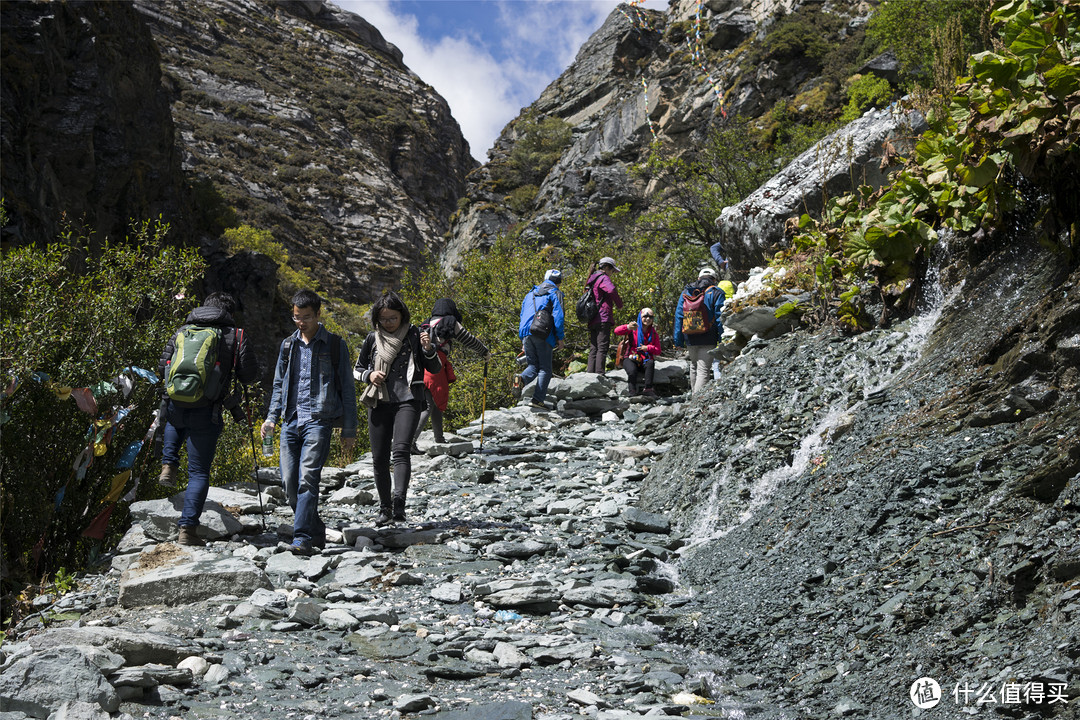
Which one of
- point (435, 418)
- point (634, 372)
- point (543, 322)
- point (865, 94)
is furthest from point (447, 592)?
point (865, 94)

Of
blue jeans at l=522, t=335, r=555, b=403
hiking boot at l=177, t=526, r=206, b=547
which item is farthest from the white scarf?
blue jeans at l=522, t=335, r=555, b=403

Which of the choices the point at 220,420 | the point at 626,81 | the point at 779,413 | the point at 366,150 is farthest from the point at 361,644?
the point at 366,150

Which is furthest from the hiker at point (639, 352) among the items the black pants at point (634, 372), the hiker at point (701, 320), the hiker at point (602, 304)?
the hiker at point (701, 320)

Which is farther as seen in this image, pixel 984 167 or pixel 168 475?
pixel 168 475

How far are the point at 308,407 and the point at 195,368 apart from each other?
998mm

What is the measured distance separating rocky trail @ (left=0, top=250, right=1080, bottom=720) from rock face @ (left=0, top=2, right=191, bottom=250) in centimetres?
2480

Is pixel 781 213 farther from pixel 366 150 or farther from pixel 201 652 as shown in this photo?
pixel 366 150

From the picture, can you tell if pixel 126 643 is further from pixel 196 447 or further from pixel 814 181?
pixel 814 181

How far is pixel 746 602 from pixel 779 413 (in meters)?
2.83

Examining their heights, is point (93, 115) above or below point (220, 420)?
above

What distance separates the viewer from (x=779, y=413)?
7.52m

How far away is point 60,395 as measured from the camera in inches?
289

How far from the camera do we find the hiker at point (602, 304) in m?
14.0

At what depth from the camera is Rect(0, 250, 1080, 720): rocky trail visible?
3.66m
